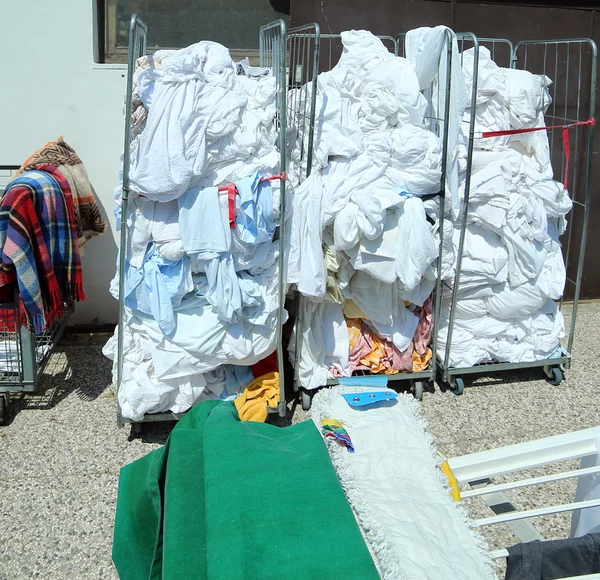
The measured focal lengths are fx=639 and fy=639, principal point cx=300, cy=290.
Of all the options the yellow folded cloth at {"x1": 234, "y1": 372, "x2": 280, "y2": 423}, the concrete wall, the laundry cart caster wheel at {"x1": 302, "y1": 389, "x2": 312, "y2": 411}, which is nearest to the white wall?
the concrete wall

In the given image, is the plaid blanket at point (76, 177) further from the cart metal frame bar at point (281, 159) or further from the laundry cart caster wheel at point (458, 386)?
the laundry cart caster wheel at point (458, 386)

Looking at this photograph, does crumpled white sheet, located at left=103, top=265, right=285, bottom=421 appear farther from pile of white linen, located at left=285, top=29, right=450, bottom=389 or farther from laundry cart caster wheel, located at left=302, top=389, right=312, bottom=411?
laundry cart caster wheel, located at left=302, top=389, right=312, bottom=411

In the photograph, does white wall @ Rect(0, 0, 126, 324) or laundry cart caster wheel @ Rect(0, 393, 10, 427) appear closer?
laundry cart caster wheel @ Rect(0, 393, 10, 427)

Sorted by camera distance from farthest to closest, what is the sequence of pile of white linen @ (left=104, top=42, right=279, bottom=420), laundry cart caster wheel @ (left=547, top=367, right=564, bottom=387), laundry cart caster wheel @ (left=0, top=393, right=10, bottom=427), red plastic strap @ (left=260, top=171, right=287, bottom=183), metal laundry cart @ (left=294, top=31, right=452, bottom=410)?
laundry cart caster wheel @ (left=547, top=367, right=564, bottom=387), laundry cart caster wheel @ (left=0, top=393, right=10, bottom=427), metal laundry cart @ (left=294, top=31, right=452, bottom=410), red plastic strap @ (left=260, top=171, right=287, bottom=183), pile of white linen @ (left=104, top=42, right=279, bottom=420)

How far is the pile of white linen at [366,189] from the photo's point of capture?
125 inches

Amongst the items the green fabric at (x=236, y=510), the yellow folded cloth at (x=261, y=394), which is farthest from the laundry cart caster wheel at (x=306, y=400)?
the green fabric at (x=236, y=510)

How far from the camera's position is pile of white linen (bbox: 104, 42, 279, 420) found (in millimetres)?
2859

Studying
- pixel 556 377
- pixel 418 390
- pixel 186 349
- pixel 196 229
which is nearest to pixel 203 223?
pixel 196 229

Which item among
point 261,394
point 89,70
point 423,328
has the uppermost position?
point 89,70

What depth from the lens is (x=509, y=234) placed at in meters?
3.58

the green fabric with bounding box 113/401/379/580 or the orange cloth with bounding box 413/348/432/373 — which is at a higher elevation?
the green fabric with bounding box 113/401/379/580

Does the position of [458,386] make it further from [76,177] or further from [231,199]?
[76,177]

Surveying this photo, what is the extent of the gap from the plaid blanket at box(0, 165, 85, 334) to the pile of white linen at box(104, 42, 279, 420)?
39 cm

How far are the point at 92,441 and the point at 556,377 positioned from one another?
276cm
